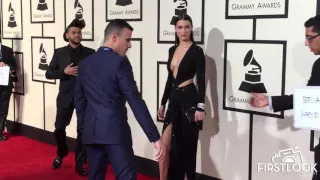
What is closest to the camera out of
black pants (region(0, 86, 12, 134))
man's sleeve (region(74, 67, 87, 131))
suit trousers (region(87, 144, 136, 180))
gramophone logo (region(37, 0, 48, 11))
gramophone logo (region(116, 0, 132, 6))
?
suit trousers (region(87, 144, 136, 180))

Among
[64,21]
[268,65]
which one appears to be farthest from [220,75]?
[64,21]

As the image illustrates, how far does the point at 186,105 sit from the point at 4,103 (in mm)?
3673

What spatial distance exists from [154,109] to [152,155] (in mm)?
517

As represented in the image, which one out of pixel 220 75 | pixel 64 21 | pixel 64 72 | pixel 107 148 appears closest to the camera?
pixel 107 148

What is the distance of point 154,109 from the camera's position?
4.58 metres

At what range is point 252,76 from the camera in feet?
11.9

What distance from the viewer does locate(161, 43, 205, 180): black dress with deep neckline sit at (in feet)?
11.9

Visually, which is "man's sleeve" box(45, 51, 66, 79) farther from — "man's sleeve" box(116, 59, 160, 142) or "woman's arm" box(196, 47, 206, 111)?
"man's sleeve" box(116, 59, 160, 142)

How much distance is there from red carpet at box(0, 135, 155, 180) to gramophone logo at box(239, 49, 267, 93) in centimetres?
160

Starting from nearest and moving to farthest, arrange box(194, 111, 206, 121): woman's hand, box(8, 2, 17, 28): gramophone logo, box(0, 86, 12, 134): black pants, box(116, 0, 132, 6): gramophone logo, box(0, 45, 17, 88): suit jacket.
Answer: box(194, 111, 206, 121): woman's hand < box(116, 0, 132, 6): gramophone logo < box(0, 45, 17, 88): suit jacket < box(0, 86, 12, 134): black pants < box(8, 2, 17, 28): gramophone logo

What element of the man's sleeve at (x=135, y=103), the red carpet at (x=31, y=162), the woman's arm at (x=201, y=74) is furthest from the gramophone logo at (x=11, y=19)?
the man's sleeve at (x=135, y=103)

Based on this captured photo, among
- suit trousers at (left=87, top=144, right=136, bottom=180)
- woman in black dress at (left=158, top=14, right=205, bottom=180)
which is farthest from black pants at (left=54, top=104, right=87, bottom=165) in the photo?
suit trousers at (left=87, top=144, right=136, bottom=180)

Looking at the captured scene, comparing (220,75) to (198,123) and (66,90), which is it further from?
(66,90)

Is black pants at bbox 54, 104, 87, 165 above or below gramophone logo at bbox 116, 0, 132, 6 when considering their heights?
below
